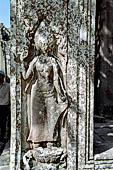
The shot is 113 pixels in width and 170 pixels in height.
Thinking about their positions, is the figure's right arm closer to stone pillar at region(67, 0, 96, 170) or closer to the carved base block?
stone pillar at region(67, 0, 96, 170)

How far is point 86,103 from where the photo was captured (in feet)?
9.25

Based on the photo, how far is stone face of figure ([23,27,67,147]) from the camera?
2.74 m

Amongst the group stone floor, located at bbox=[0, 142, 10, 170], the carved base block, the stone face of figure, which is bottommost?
stone floor, located at bbox=[0, 142, 10, 170]

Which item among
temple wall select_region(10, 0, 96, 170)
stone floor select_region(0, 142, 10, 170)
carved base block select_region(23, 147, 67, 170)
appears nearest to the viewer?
temple wall select_region(10, 0, 96, 170)

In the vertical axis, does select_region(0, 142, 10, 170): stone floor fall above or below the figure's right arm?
below

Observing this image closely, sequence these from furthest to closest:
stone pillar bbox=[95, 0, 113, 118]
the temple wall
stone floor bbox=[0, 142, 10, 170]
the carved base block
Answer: stone pillar bbox=[95, 0, 113, 118]
stone floor bbox=[0, 142, 10, 170]
the carved base block
the temple wall

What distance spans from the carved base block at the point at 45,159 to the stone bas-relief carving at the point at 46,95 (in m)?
0.01

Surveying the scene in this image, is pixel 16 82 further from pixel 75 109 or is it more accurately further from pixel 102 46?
pixel 102 46

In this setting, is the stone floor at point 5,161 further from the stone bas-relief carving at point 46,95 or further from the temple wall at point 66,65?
the stone bas-relief carving at point 46,95

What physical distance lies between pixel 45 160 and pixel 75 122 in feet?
2.22

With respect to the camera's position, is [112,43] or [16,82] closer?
[16,82]

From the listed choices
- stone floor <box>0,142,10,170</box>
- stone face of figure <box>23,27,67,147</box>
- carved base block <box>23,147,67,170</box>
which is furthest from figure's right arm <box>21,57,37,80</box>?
stone floor <box>0,142,10,170</box>

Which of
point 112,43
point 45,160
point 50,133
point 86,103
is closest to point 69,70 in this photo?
point 86,103

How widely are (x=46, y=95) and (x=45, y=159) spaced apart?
0.89m
